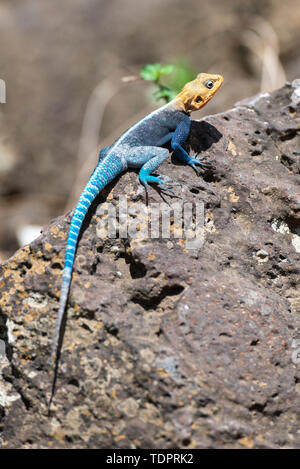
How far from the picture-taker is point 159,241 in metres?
2.20

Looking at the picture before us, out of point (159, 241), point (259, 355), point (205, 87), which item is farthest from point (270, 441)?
point (205, 87)

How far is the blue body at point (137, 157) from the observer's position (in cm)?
210

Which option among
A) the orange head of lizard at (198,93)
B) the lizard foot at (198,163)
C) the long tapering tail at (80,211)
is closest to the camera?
the long tapering tail at (80,211)

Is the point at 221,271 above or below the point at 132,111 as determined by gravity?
below

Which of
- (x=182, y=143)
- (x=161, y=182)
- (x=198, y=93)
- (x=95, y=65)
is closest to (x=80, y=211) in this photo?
(x=161, y=182)

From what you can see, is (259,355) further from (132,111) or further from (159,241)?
(132,111)

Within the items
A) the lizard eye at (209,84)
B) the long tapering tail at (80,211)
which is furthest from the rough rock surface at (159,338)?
the lizard eye at (209,84)

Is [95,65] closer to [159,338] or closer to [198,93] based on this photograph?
[198,93]

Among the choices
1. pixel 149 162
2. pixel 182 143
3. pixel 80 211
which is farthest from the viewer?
pixel 182 143

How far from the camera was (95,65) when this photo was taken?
5.70m

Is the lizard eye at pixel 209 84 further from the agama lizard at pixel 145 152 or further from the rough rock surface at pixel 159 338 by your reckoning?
the rough rock surface at pixel 159 338

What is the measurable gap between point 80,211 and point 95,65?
404 cm

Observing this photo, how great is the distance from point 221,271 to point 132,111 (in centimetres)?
379

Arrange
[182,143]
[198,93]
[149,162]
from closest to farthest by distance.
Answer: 1. [149,162]
2. [182,143]
3. [198,93]
